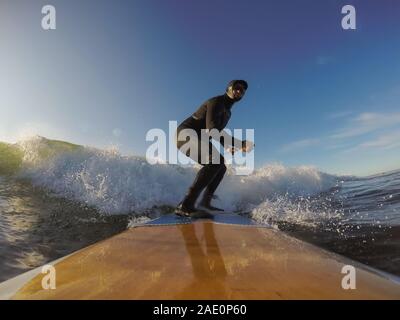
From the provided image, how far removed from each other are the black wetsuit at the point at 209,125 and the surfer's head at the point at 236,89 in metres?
0.06

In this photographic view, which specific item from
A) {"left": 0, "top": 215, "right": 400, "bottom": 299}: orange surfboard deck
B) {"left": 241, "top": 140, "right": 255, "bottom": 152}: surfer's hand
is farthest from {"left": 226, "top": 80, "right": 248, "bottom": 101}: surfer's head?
{"left": 0, "top": 215, "right": 400, "bottom": 299}: orange surfboard deck

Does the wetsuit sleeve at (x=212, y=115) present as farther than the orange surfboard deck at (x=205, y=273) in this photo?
Yes

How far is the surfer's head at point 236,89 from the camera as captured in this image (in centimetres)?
429

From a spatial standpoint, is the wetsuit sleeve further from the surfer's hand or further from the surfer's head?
the surfer's hand

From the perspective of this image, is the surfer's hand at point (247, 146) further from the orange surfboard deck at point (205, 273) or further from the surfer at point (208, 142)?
the orange surfboard deck at point (205, 273)

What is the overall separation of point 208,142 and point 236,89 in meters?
0.80

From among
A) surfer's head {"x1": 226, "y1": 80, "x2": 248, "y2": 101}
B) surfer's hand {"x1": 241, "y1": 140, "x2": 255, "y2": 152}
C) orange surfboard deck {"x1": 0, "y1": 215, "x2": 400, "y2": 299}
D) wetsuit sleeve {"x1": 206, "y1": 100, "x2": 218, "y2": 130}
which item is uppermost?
surfer's head {"x1": 226, "y1": 80, "x2": 248, "y2": 101}

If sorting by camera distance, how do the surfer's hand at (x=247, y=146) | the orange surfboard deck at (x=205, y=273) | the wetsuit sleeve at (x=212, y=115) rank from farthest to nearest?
the surfer's hand at (x=247, y=146)
the wetsuit sleeve at (x=212, y=115)
the orange surfboard deck at (x=205, y=273)

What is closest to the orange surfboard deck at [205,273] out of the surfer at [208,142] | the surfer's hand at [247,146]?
the surfer at [208,142]

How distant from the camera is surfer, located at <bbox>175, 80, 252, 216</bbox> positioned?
4281mm

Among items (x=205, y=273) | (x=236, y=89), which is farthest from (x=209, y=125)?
(x=205, y=273)

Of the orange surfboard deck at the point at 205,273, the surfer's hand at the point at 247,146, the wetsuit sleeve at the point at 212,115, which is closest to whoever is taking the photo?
the orange surfboard deck at the point at 205,273

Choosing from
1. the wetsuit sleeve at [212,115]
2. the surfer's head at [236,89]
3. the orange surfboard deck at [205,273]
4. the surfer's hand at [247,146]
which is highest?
the surfer's head at [236,89]

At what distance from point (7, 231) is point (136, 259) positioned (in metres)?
4.35
